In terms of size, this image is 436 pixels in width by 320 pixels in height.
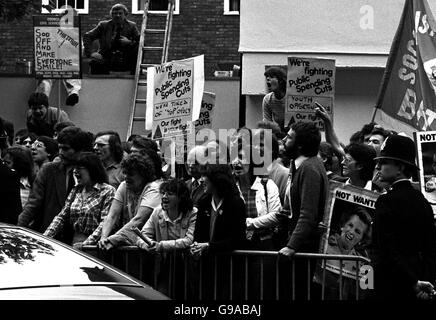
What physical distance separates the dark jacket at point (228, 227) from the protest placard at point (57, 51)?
7.88 meters

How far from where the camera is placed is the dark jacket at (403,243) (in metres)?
8.19

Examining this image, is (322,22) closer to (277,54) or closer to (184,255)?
(277,54)

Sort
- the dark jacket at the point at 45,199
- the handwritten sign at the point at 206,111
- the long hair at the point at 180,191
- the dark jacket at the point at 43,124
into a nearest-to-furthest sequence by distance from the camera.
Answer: the long hair at the point at 180,191
the dark jacket at the point at 45,199
the handwritten sign at the point at 206,111
the dark jacket at the point at 43,124

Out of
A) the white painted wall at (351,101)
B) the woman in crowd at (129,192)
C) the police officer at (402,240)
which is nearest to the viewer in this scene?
the police officer at (402,240)

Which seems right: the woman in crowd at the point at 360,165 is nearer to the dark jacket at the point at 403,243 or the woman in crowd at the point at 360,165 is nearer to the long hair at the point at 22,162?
the dark jacket at the point at 403,243

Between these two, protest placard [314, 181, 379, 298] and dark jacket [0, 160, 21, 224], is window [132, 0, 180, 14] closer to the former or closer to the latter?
dark jacket [0, 160, 21, 224]

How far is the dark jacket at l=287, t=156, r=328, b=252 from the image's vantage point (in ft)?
32.3

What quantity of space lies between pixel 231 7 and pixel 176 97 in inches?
544

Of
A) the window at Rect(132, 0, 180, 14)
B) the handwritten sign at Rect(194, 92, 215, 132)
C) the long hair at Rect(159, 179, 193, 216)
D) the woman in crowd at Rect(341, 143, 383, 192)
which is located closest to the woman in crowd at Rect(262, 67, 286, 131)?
the handwritten sign at Rect(194, 92, 215, 132)

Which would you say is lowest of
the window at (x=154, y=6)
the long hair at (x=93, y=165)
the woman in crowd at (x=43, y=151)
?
the woman in crowd at (x=43, y=151)

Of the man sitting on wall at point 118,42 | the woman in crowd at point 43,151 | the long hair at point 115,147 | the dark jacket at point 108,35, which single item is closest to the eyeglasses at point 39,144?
the woman in crowd at point 43,151

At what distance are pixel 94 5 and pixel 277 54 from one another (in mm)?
8432

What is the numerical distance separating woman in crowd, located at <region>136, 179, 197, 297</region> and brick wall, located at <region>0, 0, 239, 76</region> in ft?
54.7

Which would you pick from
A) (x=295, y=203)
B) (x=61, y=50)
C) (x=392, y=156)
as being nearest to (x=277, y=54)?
(x=61, y=50)
